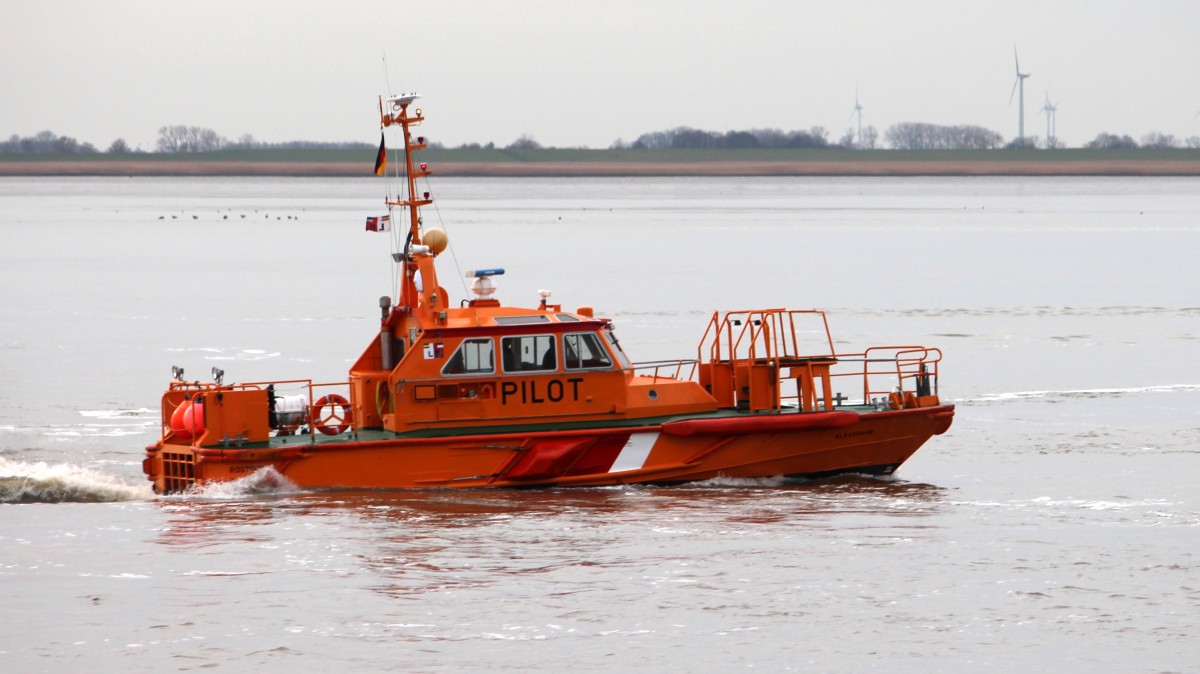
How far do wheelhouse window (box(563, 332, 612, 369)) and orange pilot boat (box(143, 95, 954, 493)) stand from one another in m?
0.02

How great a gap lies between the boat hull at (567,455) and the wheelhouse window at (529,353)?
0.73m

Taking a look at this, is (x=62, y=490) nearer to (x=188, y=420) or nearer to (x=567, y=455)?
(x=188, y=420)

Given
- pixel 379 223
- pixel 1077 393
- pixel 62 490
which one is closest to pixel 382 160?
pixel 379 223

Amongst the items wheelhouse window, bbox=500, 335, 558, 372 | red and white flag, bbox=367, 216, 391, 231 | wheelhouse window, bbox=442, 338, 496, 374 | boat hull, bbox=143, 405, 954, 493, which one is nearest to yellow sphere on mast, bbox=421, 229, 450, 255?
red and white flag, bbox=367, 216, 391, 231

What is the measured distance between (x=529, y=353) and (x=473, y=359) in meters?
0.62

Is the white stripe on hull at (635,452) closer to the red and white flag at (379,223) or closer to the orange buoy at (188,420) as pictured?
the red and white flag at (379,223)

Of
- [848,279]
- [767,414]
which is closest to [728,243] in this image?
[848,279]

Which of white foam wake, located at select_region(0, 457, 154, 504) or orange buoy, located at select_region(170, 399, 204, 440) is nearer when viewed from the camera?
orange buoy, located at select_region(170, 399, 204, 440)

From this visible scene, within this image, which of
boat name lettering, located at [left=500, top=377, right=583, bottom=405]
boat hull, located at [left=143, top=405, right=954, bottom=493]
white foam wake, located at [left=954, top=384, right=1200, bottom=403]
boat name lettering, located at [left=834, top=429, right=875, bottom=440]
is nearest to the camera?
boat hull, located at [left=143, top=405, right=954, bottom=493]

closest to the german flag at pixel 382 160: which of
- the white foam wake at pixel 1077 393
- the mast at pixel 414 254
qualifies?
the mast at pixel 414 254

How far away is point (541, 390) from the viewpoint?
17.5m

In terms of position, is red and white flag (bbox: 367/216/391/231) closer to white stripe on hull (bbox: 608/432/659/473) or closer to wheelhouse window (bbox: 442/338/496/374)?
wheelhouse window (bbox: 442/338/496/374)

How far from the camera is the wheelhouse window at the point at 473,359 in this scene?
17375 millimetres

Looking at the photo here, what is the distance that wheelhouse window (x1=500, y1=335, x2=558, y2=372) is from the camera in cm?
1745
